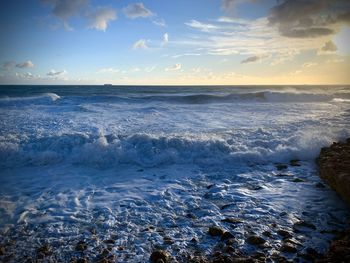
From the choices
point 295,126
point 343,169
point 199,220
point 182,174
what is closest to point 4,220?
point 199,220

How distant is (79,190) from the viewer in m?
5.69

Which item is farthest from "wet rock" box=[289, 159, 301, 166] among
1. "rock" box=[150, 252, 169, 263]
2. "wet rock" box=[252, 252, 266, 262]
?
"rock" box=[150, 252, 169, 263]

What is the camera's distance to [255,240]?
380 centimetres

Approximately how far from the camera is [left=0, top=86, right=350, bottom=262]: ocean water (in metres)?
3.90

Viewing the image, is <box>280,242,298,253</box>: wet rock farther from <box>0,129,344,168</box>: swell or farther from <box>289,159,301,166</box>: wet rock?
<box>289,159,301,166</box>: wet rock

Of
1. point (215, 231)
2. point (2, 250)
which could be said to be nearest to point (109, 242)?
point (2, 250)

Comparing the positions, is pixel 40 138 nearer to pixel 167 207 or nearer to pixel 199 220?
pixel 167 207

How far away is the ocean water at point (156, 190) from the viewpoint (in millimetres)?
3898

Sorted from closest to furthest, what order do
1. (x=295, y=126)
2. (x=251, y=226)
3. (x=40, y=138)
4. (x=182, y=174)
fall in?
(x=251, y=226) → (x=182, y=174) → (x=40, y=138) → (x=295, y=126)

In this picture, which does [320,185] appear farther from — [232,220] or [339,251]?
[339,251]

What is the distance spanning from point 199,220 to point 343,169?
11.0 feet

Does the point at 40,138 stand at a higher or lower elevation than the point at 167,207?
higher

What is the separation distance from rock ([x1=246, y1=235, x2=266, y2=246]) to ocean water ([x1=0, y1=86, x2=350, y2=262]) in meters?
0.08

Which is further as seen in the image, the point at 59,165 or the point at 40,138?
the point at 40,138
